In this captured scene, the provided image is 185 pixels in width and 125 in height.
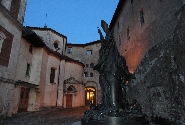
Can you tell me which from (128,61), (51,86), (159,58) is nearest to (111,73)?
(159,58)

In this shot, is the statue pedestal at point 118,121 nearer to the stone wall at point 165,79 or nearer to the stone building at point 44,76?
the stone wall at point 165,79

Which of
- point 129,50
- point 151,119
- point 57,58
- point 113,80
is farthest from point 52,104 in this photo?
point 113,80

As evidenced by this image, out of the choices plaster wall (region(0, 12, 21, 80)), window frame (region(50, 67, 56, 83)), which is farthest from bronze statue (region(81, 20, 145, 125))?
window frame (region(50, 67, 56, 83))

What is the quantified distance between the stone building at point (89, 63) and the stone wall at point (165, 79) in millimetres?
17341

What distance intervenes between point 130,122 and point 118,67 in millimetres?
1743

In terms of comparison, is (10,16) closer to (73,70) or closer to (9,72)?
A: (9,72)

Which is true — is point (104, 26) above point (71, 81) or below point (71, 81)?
below

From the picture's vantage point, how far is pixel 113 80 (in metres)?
4.52

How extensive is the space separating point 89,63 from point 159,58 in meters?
21.3

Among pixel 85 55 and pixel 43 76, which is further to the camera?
pixel 85 55

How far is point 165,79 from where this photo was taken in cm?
805

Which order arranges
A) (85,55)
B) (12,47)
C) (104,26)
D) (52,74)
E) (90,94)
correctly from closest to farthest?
(104,26), (12,47), (52,74), (90,94), (85,55)

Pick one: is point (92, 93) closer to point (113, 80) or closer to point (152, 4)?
point (152, 4)

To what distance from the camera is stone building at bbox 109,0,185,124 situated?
7051mm
